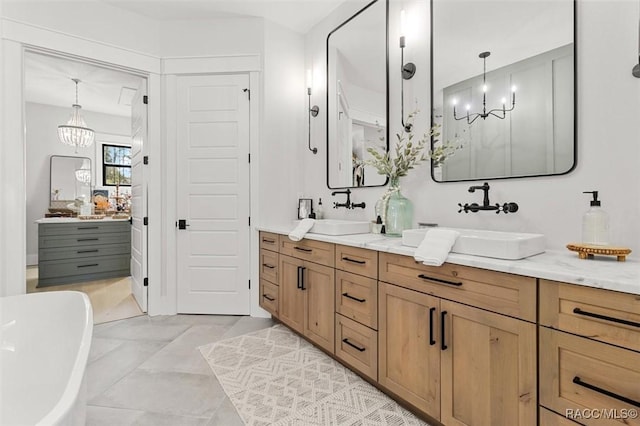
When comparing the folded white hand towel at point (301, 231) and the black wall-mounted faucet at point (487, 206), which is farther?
the folded white hand towel at point (301, 231)

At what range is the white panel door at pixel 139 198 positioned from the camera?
3.22 metres

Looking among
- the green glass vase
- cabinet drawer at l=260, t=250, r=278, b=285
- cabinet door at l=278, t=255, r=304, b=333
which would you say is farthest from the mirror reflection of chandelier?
cabinet drawer at l=260, t=250, r=278, b=285

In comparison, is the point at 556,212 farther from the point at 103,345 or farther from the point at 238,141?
the point at 103,345

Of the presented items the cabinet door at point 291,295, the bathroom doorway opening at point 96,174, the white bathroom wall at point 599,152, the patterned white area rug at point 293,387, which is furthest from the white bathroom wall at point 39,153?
the white bathroom wall at point 599,152

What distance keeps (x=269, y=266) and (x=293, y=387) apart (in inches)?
47.5

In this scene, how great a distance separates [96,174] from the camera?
19.8ft

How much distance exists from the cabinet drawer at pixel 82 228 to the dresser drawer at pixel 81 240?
0.05m

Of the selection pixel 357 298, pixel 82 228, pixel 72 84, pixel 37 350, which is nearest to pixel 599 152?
pixel 357 298

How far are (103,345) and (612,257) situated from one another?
10.9 ft

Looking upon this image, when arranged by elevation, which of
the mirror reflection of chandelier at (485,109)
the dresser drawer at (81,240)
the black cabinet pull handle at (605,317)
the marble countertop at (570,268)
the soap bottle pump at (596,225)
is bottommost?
the dresser drawer at (81,240)

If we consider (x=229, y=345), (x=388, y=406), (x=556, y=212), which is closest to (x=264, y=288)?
(x=229, y=345)

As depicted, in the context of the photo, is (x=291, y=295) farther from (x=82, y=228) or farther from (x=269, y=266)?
(x=82, y=228)

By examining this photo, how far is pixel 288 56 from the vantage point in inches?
133

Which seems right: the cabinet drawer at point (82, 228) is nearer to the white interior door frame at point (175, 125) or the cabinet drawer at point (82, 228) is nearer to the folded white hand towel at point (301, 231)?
the white interior door frame at point (175, 125)
